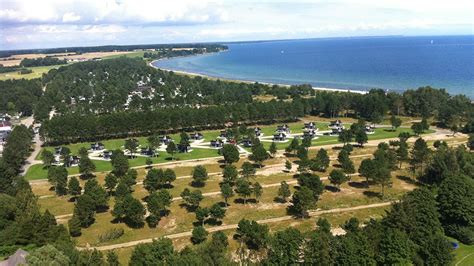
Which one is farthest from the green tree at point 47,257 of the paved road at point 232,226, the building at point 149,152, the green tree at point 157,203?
the building at point 149,152

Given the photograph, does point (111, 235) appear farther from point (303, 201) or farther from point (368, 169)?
point (368, 169)

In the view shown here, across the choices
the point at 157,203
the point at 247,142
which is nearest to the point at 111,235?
the point at 157,203

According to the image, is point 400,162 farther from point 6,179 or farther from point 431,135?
point 6,179

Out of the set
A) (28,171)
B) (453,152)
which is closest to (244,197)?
(453,152)

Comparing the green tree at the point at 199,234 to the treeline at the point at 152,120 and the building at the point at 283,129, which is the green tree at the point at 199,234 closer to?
the building at the point at 283,129

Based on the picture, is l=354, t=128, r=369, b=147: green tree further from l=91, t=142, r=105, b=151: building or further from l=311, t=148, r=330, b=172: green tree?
l=91, t=142, r=105, b=151: building

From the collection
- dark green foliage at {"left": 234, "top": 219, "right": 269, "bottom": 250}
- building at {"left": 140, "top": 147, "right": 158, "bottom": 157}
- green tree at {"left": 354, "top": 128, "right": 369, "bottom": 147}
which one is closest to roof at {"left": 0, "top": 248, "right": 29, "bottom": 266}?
dark green foliage at {"left": 234, "top": 219, "right": 269, "bottom": 250}
